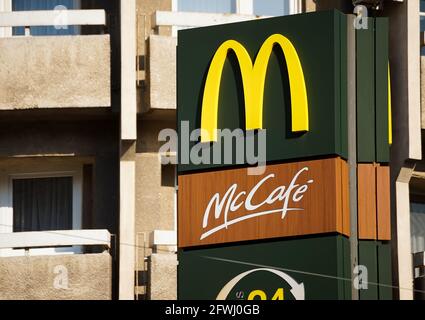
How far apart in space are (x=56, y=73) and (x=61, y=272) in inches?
130

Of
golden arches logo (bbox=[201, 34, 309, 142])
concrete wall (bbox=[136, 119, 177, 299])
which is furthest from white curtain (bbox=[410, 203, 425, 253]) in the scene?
golden arches logo (bbox=[201, 34, 309, 142])

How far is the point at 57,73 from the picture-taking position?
4228cm

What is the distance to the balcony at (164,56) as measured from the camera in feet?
138

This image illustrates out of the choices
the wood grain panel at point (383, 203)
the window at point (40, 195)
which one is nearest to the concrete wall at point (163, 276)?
the window at point (40, 195)

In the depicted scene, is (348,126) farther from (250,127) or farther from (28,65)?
(28,65)

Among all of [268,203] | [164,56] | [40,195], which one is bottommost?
[268,203]

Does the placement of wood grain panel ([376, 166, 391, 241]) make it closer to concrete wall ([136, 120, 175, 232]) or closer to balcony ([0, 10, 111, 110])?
concrete wall ([136, 120, 175, 232])

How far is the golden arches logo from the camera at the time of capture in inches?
1505

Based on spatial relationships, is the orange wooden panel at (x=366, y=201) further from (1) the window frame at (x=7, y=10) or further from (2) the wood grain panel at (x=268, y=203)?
(1) the window frame at (x=7, y=10)

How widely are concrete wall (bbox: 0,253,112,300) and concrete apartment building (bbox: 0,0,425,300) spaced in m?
0.02

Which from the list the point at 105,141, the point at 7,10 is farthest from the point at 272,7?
the point at 7,10

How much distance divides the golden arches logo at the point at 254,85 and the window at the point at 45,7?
556 cm

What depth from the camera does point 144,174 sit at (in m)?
42.9

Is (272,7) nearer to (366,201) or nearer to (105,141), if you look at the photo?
(105,141)
